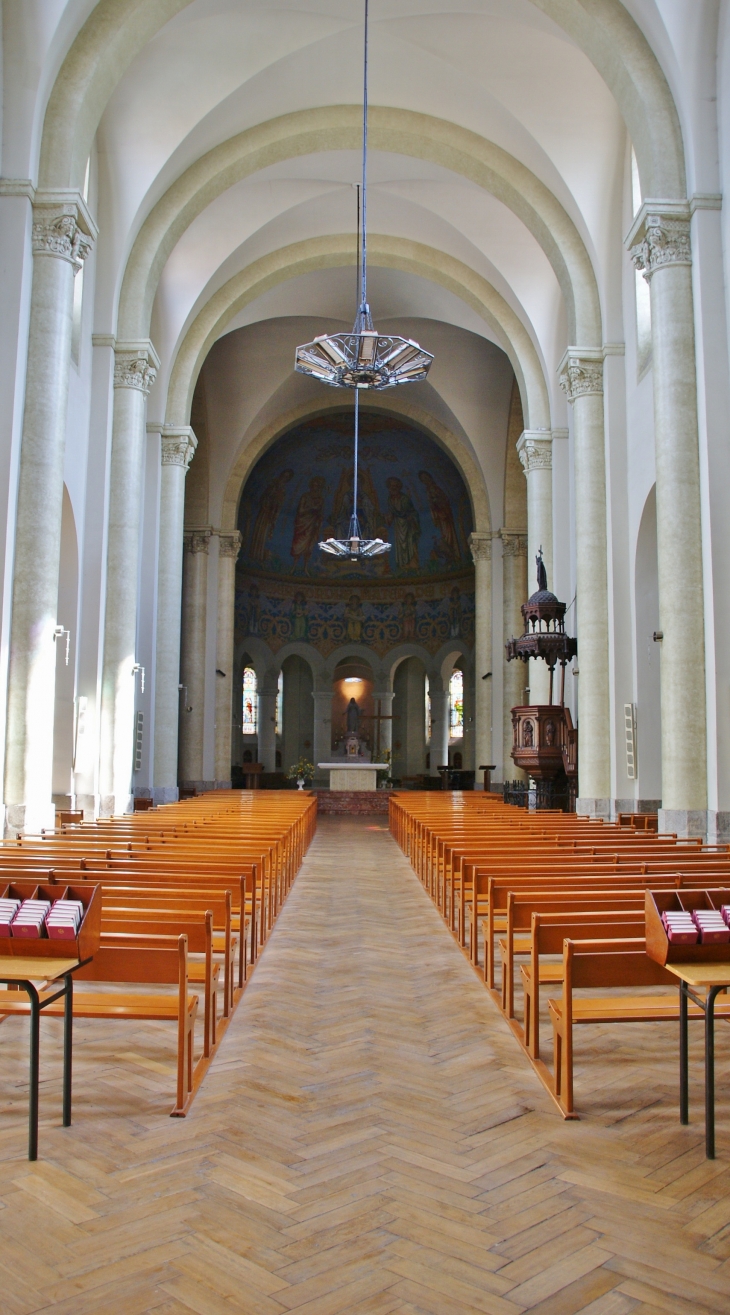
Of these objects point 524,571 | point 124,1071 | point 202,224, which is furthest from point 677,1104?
point 524,571

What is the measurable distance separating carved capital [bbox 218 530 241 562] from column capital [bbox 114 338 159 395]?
10324mm

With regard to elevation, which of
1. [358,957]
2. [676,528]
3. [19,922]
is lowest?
[358,957]

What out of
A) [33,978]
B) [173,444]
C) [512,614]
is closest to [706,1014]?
[33,978]

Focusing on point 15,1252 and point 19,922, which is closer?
point 15,1252

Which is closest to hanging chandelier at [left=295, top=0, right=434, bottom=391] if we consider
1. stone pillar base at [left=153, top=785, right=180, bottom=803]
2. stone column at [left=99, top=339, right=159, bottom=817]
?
stone column at [left=99, top=339, right=159, bottom=817]

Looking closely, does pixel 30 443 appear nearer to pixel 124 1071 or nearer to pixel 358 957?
pixel 358 957

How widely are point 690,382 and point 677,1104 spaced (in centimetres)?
824

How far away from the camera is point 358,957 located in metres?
6.47

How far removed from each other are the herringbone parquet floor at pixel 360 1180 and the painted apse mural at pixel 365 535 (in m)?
26.0

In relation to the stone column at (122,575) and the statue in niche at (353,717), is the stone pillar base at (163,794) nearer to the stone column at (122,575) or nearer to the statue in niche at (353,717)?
the stone column at (122,575)

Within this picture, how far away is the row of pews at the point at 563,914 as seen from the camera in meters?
3.71

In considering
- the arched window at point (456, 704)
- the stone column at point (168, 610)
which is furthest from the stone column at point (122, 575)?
the arched window at point (456, 704)

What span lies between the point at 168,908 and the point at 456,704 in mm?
28099

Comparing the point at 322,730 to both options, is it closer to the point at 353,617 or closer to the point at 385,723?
the point at 385,723
